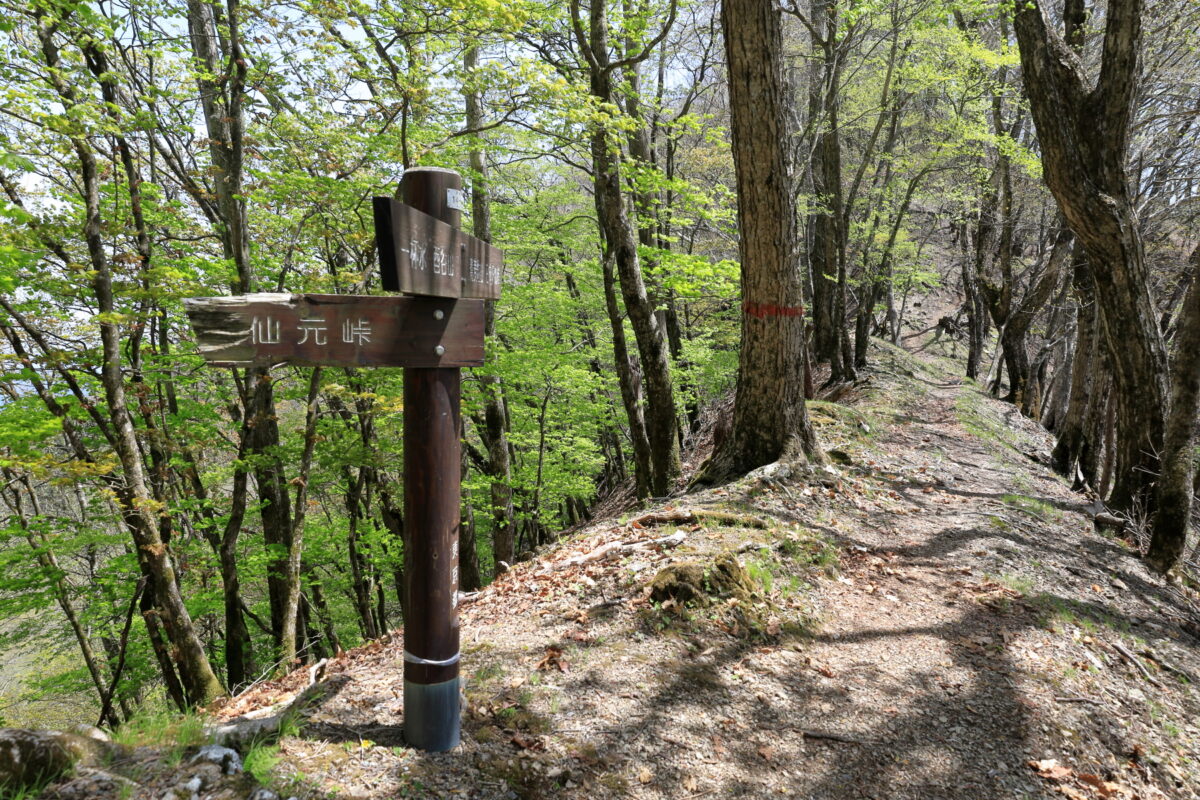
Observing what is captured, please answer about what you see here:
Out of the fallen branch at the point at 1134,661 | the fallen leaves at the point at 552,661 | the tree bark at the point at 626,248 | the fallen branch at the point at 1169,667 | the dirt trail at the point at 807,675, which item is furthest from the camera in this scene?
the tree bark at the point at 626,248

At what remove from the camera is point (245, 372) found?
9180 mm

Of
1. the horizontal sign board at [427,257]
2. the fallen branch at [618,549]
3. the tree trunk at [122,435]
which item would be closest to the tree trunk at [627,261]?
the fallen branch at [618,549]

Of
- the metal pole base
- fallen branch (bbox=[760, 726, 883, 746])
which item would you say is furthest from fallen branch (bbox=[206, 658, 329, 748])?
fallen branch (bbox=[760, 726, 883, 746])

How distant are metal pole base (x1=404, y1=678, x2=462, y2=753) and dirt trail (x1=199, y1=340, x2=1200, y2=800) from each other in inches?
2.6

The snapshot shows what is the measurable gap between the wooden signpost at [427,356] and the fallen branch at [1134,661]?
4692mm

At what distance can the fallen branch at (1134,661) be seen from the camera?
167 inches

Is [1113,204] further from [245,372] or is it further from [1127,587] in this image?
[245,372]

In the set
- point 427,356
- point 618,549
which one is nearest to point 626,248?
point 618,549

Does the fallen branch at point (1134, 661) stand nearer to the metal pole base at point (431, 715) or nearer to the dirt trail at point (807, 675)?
the dirt trail at point (807, 675)

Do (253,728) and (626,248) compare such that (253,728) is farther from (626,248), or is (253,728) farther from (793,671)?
(626,248)

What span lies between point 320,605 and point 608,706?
43.7ft

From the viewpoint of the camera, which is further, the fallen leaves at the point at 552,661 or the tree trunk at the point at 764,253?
the tree trunk at the point at 764,253

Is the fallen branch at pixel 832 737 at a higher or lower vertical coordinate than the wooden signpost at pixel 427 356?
lower

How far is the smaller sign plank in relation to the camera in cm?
208
